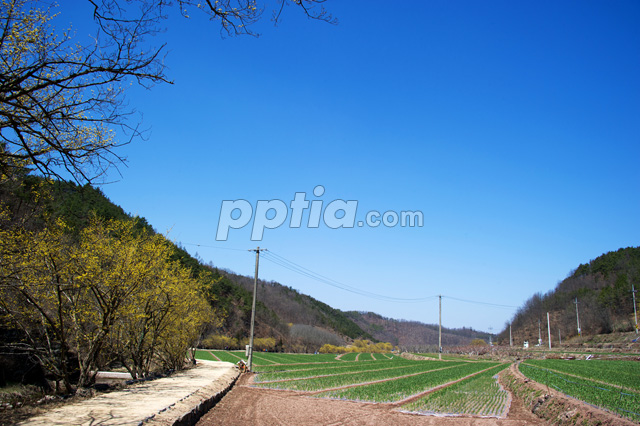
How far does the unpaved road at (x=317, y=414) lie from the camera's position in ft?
42.3

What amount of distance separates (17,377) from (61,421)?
872 centimetres

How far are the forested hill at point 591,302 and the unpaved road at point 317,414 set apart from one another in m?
79.3

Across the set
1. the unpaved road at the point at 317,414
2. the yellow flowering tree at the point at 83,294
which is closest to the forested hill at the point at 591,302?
the unpaved road at the point at 317,414

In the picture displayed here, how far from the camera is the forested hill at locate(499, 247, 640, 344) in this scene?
88400 millimetres

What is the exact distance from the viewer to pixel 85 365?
14.2 meters

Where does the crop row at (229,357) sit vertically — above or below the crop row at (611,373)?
below

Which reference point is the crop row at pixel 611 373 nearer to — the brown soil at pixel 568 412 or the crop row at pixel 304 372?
the brown soil at pixel 568 412

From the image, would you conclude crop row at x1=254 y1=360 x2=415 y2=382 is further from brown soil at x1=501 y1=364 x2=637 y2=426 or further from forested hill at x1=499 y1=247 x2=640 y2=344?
forested hill at x1=499 y1=247 x2=640 y2=344

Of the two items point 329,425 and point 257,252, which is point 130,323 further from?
point 257,252

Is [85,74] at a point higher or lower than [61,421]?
higher

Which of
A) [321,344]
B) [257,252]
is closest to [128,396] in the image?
[257,252]

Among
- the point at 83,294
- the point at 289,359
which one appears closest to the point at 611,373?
the point at 83,294

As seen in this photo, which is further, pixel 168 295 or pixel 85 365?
pixel 168 295

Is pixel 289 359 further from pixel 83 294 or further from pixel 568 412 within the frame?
pixel 568 412
